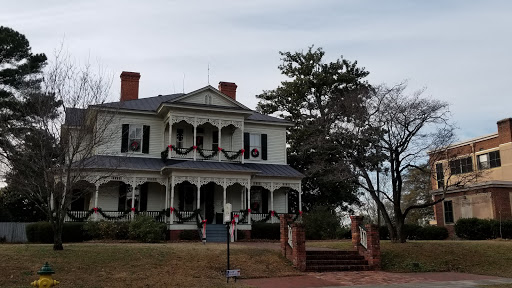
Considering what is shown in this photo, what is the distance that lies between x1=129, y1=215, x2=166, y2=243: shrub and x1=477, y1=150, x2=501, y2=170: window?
97.6 ft

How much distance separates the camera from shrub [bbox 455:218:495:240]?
26.4 meters

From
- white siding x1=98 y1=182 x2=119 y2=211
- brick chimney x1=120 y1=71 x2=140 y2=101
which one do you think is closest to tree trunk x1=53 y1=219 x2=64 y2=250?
white siding x1=98 y1=182 x2=119 y2=211

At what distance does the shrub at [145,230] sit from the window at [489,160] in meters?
29.8

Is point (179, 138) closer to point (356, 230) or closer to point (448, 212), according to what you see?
point (356, 230)

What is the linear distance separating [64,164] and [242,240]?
11.7 meters

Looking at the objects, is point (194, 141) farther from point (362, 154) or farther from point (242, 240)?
point (362, 154)

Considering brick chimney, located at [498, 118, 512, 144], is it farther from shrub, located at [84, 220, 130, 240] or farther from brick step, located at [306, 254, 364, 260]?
shrub, located at [84, 220, 130, 240]

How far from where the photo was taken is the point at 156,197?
27703 mm

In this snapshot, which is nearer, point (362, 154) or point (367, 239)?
point (367, 239)

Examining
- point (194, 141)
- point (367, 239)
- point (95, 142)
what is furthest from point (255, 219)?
point (95, 142)

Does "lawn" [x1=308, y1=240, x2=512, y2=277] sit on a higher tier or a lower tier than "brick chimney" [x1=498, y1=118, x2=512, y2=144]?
lower

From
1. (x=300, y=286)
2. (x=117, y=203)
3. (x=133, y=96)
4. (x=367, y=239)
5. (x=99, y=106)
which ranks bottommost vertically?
(x=300, y=286)

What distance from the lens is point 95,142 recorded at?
16.8 metres

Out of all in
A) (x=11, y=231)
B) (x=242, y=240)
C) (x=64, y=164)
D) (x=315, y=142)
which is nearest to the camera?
(x=64, y=164)
